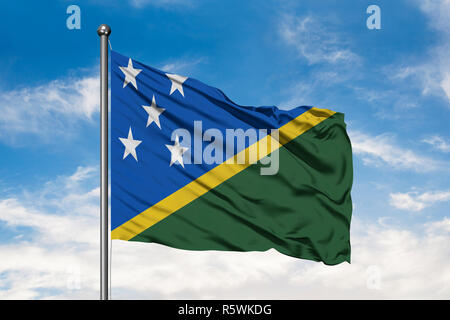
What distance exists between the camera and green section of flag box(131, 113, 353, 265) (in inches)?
348

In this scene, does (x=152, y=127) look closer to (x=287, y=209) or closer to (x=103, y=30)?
(x=103, y=30)

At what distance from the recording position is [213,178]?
9.16 m

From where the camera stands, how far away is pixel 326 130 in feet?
33.9

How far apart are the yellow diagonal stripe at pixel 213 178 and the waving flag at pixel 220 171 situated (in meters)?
0.02

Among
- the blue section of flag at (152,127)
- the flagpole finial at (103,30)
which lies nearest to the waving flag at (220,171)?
the blue section of flag at (152,127)

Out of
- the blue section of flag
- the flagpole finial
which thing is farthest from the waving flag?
the flagpole finial

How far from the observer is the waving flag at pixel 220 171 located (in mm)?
8656

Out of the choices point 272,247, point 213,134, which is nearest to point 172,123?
point 213,134

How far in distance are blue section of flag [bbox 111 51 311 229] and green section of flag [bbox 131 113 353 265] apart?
44 centimetres

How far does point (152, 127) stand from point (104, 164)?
136 centimetres
